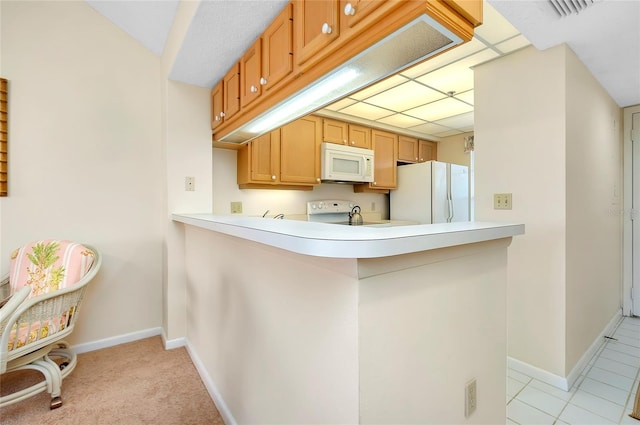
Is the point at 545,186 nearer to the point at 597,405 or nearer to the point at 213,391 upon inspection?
the point at 597,405

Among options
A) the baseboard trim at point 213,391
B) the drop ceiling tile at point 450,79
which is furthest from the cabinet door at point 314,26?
A: the baseboard trim at point 213,391

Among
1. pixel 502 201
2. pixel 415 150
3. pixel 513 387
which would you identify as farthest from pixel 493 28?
pixel 415 150

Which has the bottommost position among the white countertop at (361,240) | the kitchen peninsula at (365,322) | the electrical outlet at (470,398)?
the electrical outlet at (470,398)

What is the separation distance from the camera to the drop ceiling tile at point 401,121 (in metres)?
3.62

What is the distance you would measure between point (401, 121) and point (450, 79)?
48.1 inches

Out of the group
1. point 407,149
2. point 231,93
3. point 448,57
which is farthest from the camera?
point 407,149

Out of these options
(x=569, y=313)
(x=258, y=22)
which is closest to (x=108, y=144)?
(x=258, y=22)

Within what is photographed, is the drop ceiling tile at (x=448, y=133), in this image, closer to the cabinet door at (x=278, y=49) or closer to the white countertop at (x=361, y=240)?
the cabinet door at (x=278, y=49)

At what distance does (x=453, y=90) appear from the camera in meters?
2.81

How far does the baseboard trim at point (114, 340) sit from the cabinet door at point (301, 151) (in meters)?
1.76

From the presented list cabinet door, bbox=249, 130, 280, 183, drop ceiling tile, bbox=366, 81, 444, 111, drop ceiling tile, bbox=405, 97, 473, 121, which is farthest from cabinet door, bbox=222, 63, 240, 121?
drop ceiling tile, bbox=405, 97, 473, 121

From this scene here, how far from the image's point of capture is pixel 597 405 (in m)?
1.70

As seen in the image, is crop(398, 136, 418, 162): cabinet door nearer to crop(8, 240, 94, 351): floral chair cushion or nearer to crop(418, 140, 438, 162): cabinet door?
crop(418, 140, 438, 162): cabinet door

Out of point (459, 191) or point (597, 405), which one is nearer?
point (597, 405)
